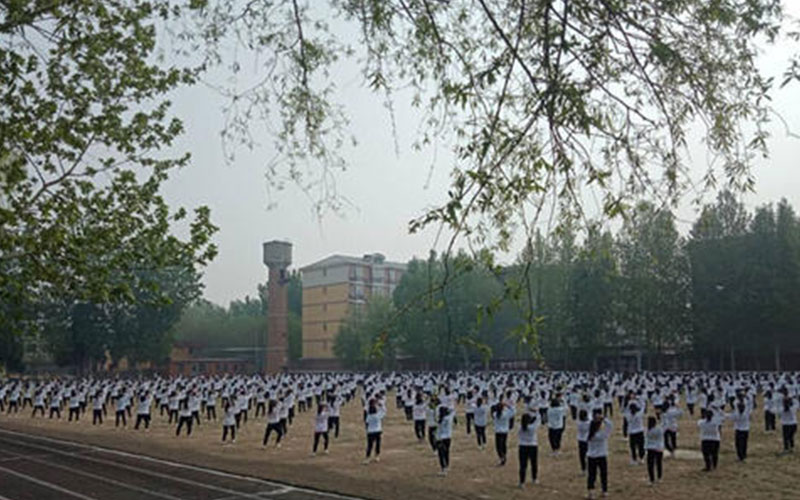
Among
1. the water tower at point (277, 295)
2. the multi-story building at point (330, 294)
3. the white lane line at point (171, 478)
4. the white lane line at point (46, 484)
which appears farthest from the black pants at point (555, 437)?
the multi-story building at point (330, 294)

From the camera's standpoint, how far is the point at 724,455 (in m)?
18.1

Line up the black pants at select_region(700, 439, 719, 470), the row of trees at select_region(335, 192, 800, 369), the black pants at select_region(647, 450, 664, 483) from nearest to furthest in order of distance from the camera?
1. the black pants at select_region(647, 450, 664, 483)
2. the black pants at select_region(700, 439, 719, 470)
3. the row of trees at select_region(335, 192, 800, 369)

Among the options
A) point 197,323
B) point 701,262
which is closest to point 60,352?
point 197,323

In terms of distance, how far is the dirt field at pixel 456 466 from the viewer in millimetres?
14328

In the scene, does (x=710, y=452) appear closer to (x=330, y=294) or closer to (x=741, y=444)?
(x=741, y=444)

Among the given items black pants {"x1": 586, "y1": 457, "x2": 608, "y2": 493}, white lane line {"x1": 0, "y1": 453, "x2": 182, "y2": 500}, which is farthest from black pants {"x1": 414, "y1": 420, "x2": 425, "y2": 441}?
black pants {"x1": 586, "y1": 457, "x2": 608, "y2": 493}

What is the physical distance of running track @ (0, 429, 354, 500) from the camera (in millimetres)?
14609

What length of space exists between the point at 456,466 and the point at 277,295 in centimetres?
6100

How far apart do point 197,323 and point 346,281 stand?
796 inches

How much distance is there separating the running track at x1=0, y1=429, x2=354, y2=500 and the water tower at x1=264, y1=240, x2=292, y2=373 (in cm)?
5566

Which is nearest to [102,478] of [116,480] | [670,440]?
[116,480]

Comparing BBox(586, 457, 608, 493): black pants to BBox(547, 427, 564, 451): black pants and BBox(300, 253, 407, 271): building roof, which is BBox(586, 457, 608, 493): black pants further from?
BBox(300, 253, 407, 271): building roof

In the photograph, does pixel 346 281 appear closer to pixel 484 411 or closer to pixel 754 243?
pixel 754 243

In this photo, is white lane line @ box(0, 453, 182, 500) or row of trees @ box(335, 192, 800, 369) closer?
white lane line @ box(0, 453, 182, 500)
